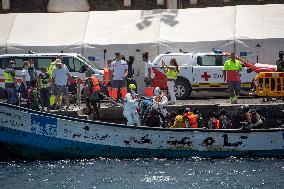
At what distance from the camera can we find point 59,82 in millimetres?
44750

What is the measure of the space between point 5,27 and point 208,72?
29.4 feet

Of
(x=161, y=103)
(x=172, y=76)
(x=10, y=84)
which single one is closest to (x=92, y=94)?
(x=161, y=103)

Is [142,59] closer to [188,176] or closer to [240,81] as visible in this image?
[240,81]

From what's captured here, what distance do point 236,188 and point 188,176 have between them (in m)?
2.32

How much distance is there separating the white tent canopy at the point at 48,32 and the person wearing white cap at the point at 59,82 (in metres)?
6.49

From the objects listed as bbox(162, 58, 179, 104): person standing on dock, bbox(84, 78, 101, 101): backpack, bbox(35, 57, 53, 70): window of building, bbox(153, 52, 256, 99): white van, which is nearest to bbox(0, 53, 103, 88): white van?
bbox(35, 57, 53, 70): window of building

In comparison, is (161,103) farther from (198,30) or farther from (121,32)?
(121,32)

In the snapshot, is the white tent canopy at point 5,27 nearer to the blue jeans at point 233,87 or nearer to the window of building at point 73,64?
the window of building at point 73,64

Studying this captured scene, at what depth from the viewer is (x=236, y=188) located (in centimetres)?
3616

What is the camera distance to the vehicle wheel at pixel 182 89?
48750 millimetres

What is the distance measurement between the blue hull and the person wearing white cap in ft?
11.3

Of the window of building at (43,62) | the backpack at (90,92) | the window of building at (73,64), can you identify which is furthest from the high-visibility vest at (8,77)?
the backpack at (90,92)

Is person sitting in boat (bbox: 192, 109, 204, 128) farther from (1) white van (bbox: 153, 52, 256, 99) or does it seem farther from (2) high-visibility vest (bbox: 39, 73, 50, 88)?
(1) white van (bbox: 153, 52, 256, 99)

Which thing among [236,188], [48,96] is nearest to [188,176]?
[236,188]
